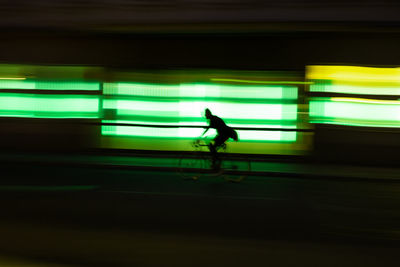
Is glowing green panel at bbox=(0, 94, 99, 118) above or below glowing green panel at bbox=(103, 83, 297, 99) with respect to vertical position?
below

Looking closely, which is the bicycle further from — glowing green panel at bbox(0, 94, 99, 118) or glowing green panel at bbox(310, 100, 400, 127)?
glowing green panel at bbox(0, 94, 99, 118)

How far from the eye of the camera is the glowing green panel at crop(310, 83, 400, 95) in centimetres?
→ 1358

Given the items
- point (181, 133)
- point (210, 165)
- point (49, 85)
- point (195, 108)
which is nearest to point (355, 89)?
point (195, 108)

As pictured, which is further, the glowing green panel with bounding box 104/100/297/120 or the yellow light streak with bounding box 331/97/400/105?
the glowing green panel with bounding box 104/100/297/120

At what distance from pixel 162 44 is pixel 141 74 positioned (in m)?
1.17

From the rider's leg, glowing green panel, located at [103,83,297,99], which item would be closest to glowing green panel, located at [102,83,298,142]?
glowing green panel, located at [103,83,297,99]

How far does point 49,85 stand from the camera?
15391 millimetres

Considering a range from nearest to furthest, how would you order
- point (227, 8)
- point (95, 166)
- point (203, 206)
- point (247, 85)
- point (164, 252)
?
point (164, 252) < point (203, 206) < point (95, 166) < point (227, 8) < point (247, 85)

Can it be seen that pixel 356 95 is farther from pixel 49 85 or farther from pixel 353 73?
pixel 49 85

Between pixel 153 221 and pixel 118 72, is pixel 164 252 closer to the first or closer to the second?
pixel 153 221

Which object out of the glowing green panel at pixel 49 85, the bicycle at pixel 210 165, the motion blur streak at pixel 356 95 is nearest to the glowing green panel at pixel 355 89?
the motion blur streak at pixel 356 95

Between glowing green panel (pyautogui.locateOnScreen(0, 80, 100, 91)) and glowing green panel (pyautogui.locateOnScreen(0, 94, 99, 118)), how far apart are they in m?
0.28

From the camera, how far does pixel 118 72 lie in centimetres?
1497

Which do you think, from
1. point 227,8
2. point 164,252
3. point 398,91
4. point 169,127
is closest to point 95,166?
point 169,127
